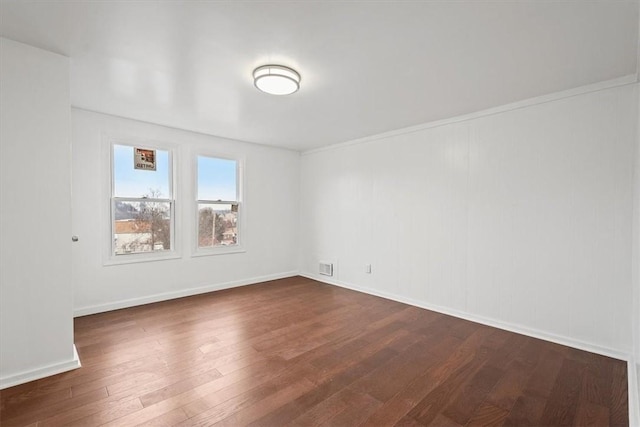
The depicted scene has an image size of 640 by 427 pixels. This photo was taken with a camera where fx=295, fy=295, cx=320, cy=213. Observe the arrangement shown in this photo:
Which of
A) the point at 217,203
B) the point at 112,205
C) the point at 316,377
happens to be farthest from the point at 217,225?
the point at 316,377

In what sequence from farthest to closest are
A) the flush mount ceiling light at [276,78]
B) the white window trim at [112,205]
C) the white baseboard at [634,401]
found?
the white window trim at [112,205]
the flush mount ceiling light at [276,78]
the white baseboard at [634,401]

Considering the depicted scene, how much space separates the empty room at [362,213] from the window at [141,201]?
3 cm

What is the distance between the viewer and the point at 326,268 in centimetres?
530

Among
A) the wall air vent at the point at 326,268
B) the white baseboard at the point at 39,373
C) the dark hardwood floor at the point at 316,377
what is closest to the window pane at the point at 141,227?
the dark hardwood floor at the point at 316,377

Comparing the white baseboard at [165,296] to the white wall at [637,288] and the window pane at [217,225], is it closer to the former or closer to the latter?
the window pane at [217,225]

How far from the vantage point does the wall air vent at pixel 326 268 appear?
17.2 feet

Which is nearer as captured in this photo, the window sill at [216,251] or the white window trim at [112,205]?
the white window trim at [112,205]

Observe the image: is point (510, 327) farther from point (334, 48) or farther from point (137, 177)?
point (137, 177)

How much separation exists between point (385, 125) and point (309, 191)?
2.11 m

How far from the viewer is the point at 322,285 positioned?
509cm

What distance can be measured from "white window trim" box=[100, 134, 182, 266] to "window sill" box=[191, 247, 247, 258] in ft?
0.87

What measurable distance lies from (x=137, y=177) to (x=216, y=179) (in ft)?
3.67

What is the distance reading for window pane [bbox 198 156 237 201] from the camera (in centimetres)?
462

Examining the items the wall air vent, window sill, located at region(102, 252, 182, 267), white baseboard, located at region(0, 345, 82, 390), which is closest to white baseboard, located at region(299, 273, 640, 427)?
the wall air vent
